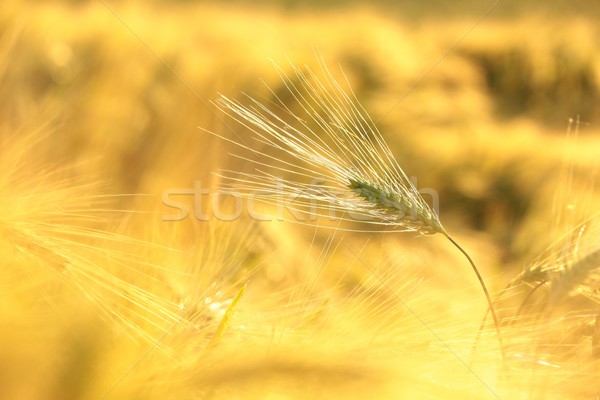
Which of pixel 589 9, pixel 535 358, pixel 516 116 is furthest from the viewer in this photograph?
pixel 589 9

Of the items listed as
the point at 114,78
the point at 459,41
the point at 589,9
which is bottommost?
the point at 114,78

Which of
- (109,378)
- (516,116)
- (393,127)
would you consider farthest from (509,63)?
(109,378)

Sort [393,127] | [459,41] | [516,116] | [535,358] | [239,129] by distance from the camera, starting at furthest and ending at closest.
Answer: [459,41] → [516,116] → [393,127] → [239,129] → [535,358]

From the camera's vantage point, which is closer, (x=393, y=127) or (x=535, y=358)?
(x=535, y=358)

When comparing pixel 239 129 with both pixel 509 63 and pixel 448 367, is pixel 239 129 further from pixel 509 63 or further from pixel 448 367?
A: pixel 509 63

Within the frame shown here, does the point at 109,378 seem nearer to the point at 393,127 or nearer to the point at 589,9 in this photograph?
the point at 393,127

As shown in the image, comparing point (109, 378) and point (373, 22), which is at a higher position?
point (373, 22)

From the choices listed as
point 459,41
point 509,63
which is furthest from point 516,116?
point 459,41
